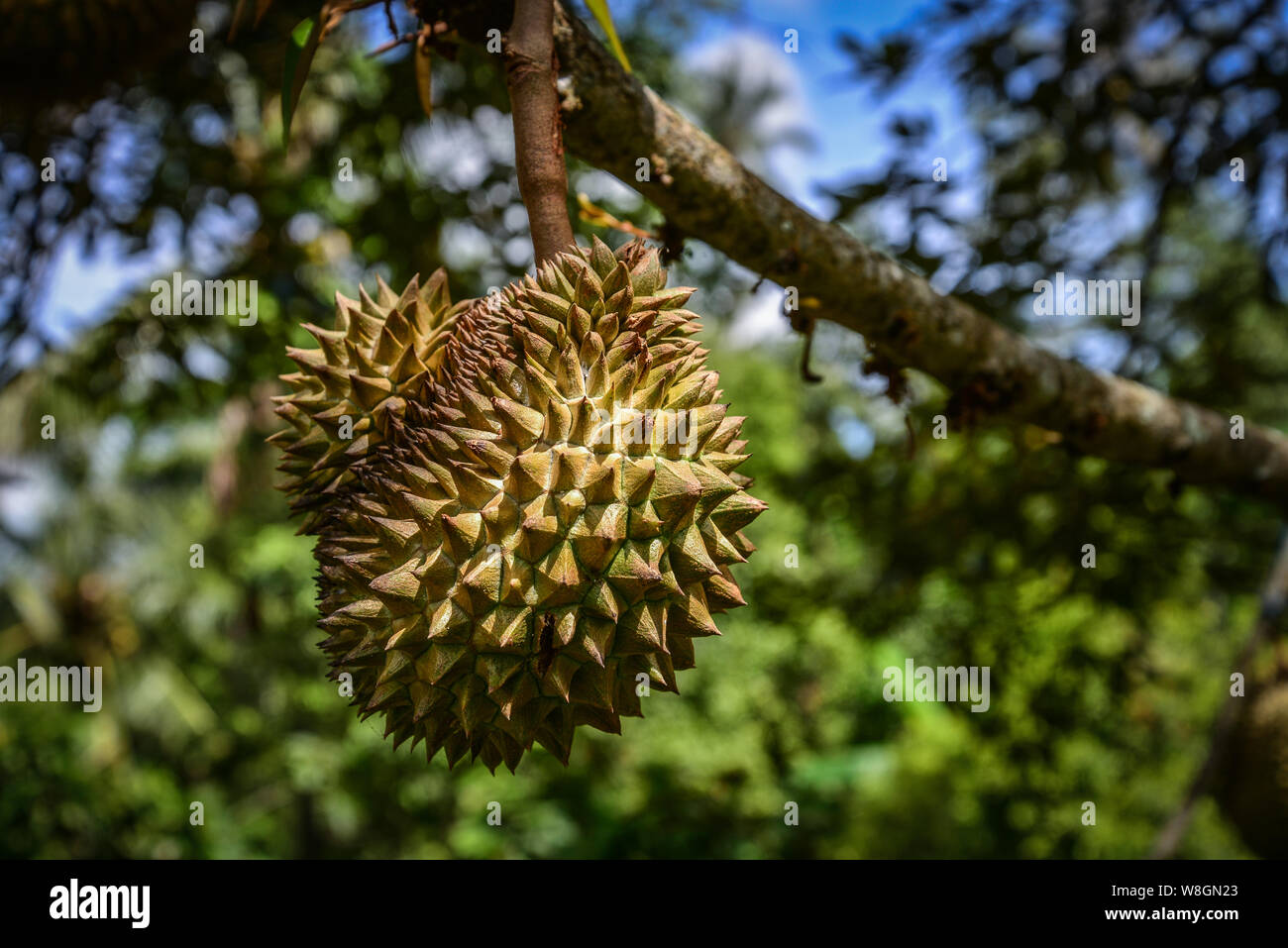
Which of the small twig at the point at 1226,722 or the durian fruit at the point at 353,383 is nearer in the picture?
the durian fruit at the point at 353,383

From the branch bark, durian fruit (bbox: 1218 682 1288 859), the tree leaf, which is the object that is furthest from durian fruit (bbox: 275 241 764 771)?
durian fruit (bbox: 1218 682 1288 859)

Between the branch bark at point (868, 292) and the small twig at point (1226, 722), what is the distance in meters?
0.56

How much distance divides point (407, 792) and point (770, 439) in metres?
9.18

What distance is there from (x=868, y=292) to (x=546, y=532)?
1.25m

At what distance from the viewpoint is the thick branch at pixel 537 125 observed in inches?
53.5

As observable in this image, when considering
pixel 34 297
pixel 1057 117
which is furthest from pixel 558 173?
pixel 1057 117

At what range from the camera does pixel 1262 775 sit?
432 cm

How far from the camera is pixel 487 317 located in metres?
1.50

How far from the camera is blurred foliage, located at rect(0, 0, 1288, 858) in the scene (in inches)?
151

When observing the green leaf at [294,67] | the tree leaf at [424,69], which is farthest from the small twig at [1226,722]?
the green leaf at [294,67]

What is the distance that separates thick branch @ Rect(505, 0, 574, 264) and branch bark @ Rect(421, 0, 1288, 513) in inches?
7.8

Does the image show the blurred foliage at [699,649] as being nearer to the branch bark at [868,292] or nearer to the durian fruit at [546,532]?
the branch bark at [868,292]

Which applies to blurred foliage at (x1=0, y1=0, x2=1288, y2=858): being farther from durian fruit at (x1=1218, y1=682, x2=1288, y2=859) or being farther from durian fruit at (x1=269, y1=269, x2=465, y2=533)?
durian fruit at (x1=269, y1=269, x2=465, y2=533)

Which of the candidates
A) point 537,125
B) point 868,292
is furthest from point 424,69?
point 868,292
